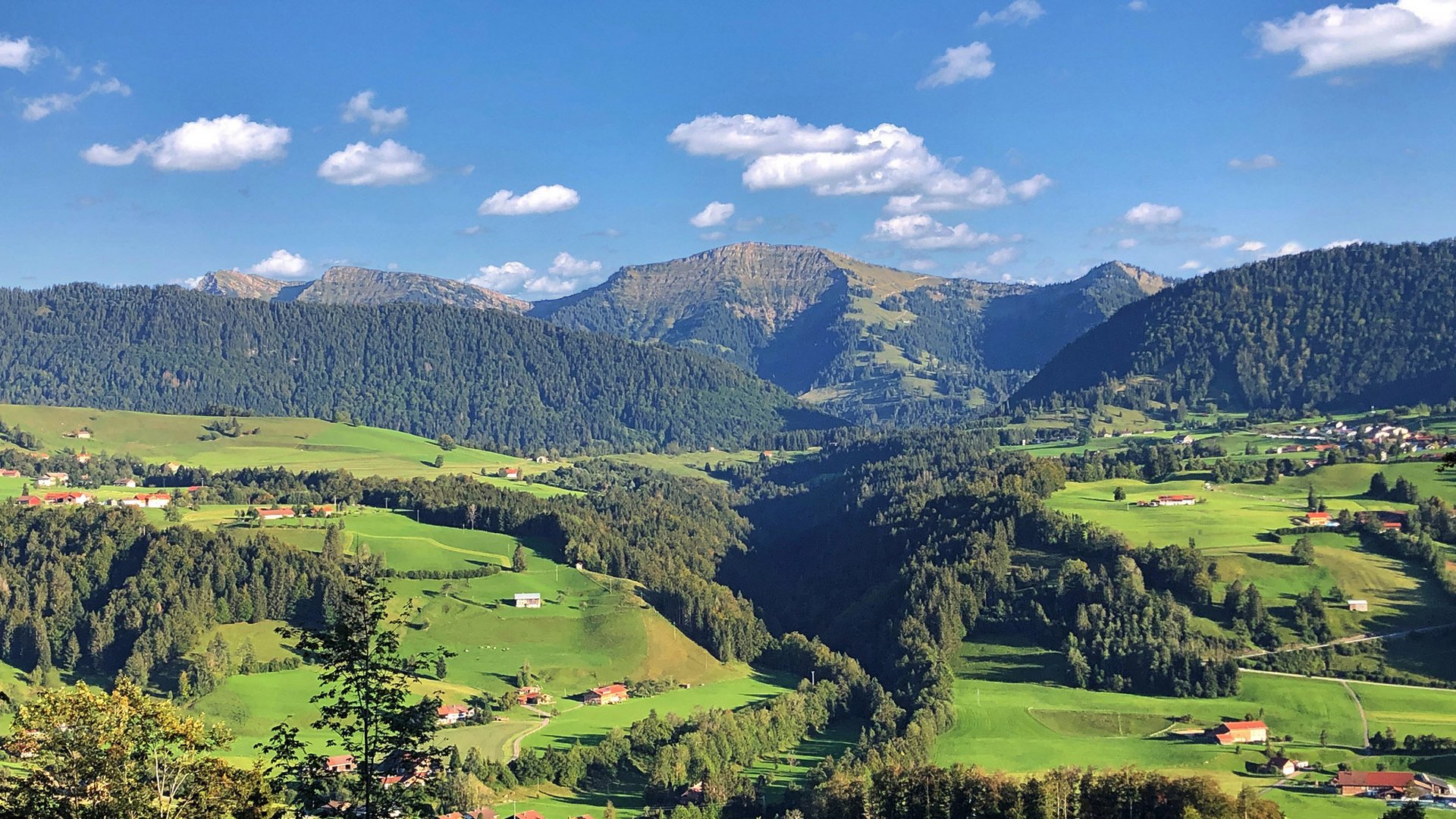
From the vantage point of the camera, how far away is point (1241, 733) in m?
99.2

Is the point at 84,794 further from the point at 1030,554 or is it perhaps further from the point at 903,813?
the point at 1030,554

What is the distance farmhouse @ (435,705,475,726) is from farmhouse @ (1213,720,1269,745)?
207ft

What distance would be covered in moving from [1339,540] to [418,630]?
9990 centimetres

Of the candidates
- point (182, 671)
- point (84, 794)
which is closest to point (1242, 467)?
point (182, 671)

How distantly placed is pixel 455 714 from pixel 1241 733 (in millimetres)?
66371

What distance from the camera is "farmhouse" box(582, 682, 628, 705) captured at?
12338cm

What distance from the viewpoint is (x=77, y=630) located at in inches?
5359

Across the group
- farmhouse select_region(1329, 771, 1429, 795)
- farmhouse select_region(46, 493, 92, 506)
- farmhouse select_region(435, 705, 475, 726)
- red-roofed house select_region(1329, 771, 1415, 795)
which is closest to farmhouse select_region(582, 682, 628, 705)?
farmhouse select_region(435, 705, 475, 726)

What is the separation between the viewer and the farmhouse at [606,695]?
123m

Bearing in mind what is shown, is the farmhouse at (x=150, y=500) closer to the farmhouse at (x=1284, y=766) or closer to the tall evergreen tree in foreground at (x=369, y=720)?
the farmhouse at (x=1284, y=766)

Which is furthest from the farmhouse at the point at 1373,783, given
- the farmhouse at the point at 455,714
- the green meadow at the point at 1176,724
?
the farmhouse at the point at 455,714

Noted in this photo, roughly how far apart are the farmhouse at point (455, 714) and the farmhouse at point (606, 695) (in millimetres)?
12024

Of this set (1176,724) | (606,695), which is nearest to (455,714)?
(606,695)

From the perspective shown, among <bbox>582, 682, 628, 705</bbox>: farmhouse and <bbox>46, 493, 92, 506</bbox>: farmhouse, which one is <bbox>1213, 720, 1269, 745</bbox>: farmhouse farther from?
<bbox>46, 493, 92, 506</bbox>: farmhouse
